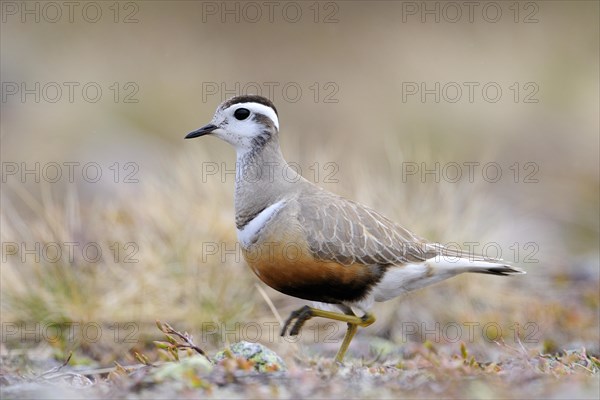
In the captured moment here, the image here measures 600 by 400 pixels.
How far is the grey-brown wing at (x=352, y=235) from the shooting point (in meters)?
6.97

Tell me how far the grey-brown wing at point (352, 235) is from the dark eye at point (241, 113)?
0.82 m

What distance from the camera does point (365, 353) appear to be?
29.2ft

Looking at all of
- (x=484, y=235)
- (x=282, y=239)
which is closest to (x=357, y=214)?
(x=282, y=239)

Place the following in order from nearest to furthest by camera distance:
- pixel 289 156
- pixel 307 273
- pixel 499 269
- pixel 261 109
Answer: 1. pixel 307 273
2. pixel 499 269
3. pixel 261 109
4. pixel 289 156

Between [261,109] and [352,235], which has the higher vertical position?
[261,109]

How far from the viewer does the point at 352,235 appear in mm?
7160

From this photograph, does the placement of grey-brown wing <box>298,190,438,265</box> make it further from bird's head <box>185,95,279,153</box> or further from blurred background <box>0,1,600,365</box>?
blurred background <box>0,1,600,365</box>

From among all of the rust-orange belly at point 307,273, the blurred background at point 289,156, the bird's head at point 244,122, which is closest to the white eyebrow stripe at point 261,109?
the bird's head at point 244,122

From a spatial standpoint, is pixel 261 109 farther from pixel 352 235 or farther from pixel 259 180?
pixel 352 235

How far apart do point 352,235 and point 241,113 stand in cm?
134

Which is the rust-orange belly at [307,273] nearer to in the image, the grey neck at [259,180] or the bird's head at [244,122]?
the grey neck at [259,180]

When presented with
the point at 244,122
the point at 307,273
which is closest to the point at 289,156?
the point at 244,122

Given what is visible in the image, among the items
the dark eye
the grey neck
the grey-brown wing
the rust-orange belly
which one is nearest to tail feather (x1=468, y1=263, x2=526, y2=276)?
the grey-brown wing

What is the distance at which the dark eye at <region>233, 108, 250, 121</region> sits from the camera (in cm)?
738
